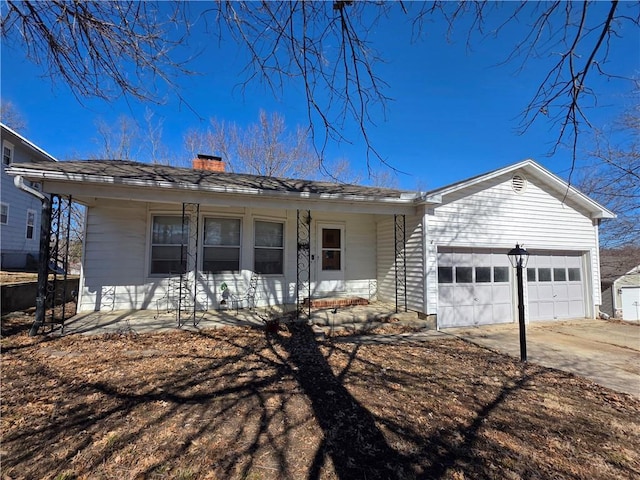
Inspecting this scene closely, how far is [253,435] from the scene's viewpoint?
276 cm

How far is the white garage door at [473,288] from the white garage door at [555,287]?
1.03m

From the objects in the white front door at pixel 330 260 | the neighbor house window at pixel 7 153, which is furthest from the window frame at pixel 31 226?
the white front door at pixel 330 260

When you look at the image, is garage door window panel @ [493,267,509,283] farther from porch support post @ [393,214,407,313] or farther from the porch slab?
the porch slab

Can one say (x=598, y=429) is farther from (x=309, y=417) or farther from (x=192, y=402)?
(x=192, y=402)

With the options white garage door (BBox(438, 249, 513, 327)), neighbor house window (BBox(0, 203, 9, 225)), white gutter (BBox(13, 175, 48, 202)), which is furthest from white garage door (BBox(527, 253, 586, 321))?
neighbor house window (BBox(0, 203, 9, 225))

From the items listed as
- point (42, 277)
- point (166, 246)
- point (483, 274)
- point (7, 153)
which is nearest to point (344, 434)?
point (42, 277)

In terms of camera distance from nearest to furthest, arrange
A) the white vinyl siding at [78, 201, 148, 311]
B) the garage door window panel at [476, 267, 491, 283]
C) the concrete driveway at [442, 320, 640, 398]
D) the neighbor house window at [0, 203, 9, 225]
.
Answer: the concrete driveway at [442, 320, 640, 398], the white vinyl siding at [78, 201, 148, 311], the garage door window panel at [476, 267, 491, 283], the neighbor house window at [0, 203, 9, 225]

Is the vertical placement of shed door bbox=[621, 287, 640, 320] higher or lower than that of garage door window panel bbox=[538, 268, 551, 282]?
lower

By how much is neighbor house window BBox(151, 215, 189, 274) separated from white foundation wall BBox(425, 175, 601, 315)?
253 inches

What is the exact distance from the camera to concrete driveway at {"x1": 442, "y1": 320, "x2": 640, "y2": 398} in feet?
16.4

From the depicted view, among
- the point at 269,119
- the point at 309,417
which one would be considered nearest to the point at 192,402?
the point at 309,417

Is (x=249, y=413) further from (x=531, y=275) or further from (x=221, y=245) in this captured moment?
(x=531, y=275)

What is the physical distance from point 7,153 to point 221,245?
1421cm

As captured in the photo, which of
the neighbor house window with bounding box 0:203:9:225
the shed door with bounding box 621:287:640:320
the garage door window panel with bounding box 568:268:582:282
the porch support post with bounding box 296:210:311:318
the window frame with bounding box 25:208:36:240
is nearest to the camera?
the porch support post with bounding box 296:210:311:318
